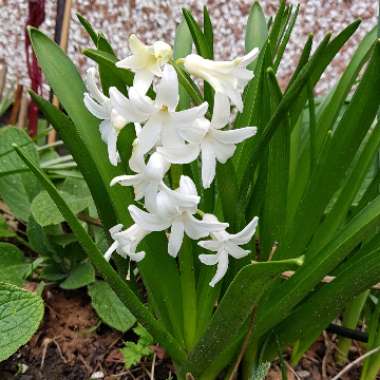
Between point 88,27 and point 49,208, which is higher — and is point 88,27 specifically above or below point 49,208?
above

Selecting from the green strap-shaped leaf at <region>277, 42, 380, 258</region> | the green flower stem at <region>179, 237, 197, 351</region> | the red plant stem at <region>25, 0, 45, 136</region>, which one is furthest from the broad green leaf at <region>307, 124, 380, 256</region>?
the red plant stem at <region>25, 0, 45, 136</region>

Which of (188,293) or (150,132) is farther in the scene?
(188,293)

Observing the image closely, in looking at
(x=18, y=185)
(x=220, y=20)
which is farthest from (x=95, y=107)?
(x=220, y=20)

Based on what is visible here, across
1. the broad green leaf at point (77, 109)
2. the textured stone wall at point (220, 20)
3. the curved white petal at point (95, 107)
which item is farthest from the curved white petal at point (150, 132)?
the textured stone wall at point (220, 20)

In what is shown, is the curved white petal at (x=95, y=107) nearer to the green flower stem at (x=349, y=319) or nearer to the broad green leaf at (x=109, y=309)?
the broad green leaf at (x=109, y=309)

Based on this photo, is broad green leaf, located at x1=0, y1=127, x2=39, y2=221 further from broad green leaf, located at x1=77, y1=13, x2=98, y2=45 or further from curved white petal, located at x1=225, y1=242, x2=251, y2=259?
curved white petal, located at x1=225, y1=242, x2=251, y2=259

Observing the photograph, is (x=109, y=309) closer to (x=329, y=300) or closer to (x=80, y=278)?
(x=80, y=278)

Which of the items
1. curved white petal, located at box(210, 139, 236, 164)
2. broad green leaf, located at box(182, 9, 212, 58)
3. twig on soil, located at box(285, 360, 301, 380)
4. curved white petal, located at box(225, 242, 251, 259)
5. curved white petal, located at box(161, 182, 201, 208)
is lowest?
twig on soil, located at box(285, 360, 301, 380)
